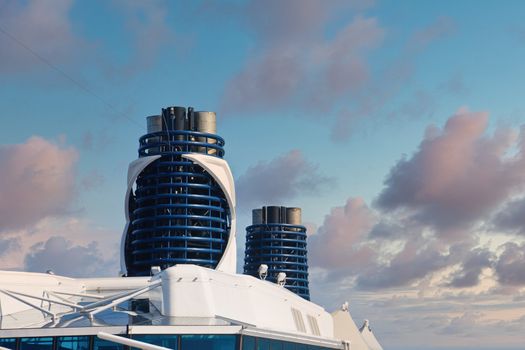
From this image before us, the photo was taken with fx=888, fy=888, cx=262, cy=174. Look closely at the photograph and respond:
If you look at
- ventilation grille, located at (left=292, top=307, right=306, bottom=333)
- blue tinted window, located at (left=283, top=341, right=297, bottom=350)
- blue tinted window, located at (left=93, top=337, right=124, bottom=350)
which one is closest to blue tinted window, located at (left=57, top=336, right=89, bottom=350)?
blue tinted window, located at (left=93, top=337, right=124, bottom=350)

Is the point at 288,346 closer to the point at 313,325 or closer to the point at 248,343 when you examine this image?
the point at 248,343

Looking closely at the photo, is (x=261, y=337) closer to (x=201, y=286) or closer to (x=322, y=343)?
(x=201, y=286)

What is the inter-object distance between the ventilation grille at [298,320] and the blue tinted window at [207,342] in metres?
33.2

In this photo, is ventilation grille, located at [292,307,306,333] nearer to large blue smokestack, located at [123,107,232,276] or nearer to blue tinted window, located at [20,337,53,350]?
blue tinted window, located at [20,337,53,350]

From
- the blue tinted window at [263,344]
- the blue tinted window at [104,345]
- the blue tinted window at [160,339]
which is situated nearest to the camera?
the blue tinted window at [104,345]

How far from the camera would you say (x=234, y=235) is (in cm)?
18538

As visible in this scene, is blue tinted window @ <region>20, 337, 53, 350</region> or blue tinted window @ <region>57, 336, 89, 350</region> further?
blue tinted window @ <region>20, 337, 53, 350</region>

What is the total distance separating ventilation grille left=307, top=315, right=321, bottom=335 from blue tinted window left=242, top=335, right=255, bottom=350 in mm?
39985

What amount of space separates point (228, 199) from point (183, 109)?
70.9ft

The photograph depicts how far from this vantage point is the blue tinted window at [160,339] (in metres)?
70.6

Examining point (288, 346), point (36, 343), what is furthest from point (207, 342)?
point (36, 343)

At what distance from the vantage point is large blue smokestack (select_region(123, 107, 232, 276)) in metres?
184

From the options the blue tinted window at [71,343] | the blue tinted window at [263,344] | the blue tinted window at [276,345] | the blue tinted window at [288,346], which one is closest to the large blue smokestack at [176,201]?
the blue tinted window at [288,346]

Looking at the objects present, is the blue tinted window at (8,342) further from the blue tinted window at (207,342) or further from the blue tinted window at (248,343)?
the blue tinted window at (248,343)
